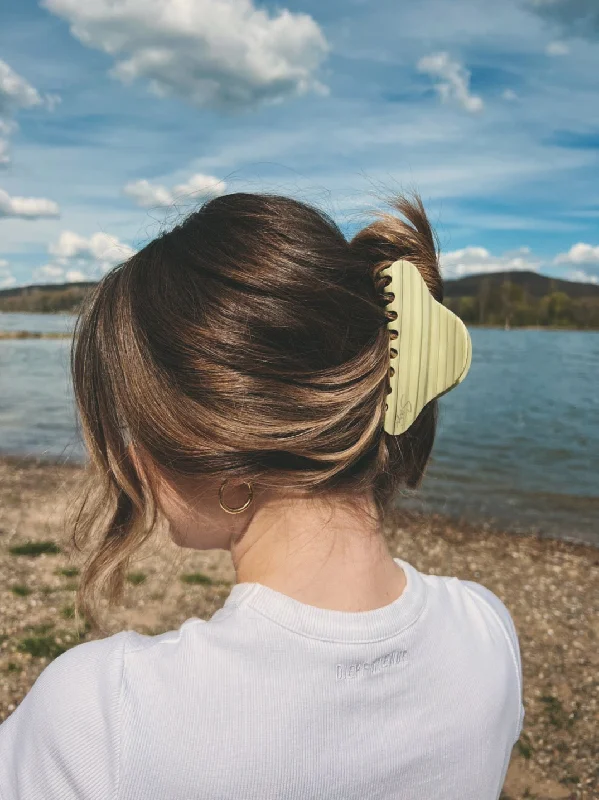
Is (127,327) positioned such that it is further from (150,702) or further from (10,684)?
(10,684)

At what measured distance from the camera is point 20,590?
7.13 meters

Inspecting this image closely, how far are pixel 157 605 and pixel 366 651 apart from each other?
6.16m

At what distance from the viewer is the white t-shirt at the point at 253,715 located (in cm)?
112

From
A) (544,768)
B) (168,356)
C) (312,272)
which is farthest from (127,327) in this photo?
(544,768)

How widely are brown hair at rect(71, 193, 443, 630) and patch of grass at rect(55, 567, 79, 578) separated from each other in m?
6.63

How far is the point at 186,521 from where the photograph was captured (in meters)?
1.77

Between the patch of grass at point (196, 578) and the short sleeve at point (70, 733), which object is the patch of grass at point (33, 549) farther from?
the short sleeve at point (70, 733)

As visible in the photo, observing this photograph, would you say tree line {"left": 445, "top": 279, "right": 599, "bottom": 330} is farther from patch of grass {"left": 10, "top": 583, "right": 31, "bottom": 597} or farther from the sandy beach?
patch of grass {"left": 10, "top": 583, "right": 31, "bottom": 597}

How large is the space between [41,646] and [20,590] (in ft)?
4.59

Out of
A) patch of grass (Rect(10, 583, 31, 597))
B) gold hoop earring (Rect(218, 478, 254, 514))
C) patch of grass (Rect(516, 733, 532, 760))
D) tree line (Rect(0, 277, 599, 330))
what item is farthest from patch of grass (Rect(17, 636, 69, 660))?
tree line (Rect(0, 277, 599, 330))

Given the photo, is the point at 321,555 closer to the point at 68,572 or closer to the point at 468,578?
the point at 68,572

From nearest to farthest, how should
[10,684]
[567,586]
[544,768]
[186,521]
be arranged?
1. [186,521]
2. [544,768]
3. [10,684]
4. [567,586]

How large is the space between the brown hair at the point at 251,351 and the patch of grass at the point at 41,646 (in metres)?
4.86

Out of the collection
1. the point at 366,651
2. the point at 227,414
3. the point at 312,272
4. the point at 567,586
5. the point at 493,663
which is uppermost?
the point at 312,272
